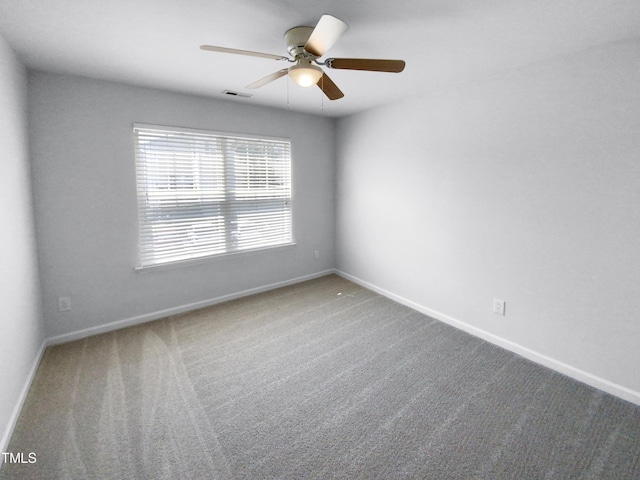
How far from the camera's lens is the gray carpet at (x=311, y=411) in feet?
4.97

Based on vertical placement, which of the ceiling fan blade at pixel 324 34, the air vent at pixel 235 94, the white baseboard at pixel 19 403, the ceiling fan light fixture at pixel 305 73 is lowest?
the white baseboard at pixel 19 403

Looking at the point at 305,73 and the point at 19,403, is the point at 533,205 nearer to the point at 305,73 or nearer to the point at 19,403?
the point at 305,73

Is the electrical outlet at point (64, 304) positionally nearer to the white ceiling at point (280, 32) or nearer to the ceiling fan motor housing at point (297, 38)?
the white ceiling at point (280, 32)

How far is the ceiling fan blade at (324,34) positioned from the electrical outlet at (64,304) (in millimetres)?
2859

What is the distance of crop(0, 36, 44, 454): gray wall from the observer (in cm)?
171

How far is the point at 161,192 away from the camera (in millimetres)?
2988

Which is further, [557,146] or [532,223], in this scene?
[532,223]

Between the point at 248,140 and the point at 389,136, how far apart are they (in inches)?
65.5

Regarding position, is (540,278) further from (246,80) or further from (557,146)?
(246,80)

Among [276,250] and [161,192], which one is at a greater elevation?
[161,192]

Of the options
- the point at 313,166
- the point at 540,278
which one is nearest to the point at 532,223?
the point at 540,278

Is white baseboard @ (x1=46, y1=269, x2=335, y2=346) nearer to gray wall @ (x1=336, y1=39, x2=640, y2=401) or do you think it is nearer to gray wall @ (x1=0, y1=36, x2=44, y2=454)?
gray wall @ (x1=0, y1=36, x2=44, y2=454)

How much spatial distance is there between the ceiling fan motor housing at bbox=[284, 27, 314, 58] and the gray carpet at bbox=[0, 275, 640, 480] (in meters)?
2.22

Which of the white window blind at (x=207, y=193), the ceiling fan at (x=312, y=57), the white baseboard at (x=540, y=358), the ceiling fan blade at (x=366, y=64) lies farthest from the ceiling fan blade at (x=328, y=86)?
the white baseboard at (x=540, y=358)
